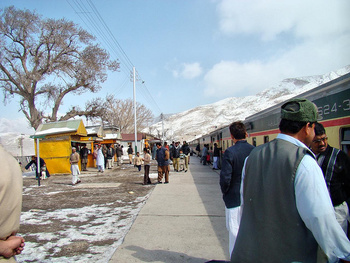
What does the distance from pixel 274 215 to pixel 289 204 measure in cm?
11

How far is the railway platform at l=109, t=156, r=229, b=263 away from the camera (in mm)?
4477

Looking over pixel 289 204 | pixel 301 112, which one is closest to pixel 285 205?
pixel 289 204

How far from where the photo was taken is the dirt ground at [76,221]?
4738 millimetres

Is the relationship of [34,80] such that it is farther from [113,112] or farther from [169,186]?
[113,112]

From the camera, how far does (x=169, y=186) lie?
11484 millimetres

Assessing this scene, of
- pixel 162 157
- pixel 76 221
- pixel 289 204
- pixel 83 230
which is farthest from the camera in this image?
pixel 162 157

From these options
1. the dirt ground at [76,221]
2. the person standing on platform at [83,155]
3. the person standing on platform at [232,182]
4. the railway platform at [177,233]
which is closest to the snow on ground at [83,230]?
the dirt ground at [76,221]

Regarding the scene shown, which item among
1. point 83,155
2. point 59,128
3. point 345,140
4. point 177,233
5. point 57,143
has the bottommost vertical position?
point 177,233

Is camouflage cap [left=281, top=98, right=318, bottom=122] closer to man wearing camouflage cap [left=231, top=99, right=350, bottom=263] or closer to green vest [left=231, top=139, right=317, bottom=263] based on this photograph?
man wearing camouflage cap [left=231, top=99, right=350, bottom=263]

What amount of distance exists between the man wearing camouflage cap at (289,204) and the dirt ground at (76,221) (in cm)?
336

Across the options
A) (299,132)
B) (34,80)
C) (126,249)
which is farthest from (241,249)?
(34,80)

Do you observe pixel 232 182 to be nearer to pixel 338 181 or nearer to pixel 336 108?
pixel 338 181

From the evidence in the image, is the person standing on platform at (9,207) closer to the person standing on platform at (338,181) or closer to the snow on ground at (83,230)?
the person standing on platform at (338,181)

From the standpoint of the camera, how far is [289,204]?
1551mm
